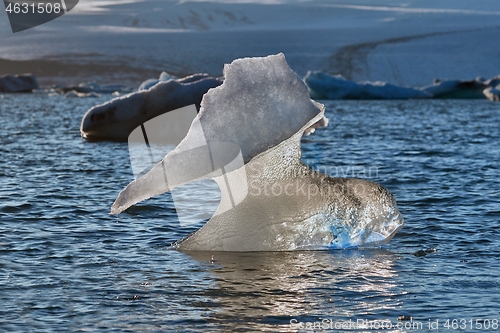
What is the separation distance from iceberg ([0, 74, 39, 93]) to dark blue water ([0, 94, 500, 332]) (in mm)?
58469

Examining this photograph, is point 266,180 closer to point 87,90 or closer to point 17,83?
point 87,90

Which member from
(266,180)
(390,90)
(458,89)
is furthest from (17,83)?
(266,180)

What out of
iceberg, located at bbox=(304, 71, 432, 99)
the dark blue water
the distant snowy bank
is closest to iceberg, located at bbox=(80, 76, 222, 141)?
the dark blue water

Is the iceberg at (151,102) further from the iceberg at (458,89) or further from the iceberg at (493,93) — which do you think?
the iceberg at (458,89)

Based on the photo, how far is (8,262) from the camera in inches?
279

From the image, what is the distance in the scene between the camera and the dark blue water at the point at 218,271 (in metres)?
5.46

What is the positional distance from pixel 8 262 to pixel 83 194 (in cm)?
414

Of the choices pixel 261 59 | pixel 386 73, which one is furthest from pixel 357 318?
pixel 386 73

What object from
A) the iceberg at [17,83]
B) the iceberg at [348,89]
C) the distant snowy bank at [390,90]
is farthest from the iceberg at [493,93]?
the iceberg at [17,83]

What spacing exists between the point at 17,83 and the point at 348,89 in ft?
118

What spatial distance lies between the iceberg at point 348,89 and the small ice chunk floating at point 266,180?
3570 cm

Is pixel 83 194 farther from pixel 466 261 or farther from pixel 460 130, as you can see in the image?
pixel 460 130

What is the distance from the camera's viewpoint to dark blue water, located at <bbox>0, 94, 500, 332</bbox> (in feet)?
17.9

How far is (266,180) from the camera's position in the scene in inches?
296
